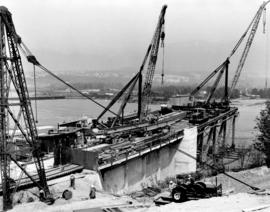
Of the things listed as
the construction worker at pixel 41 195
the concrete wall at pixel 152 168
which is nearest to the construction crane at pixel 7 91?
the construction worker at pixel 41 195

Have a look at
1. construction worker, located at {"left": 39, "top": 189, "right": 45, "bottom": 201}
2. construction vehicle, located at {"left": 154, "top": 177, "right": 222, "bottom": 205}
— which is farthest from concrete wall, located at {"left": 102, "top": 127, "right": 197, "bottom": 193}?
construction vehicle, located at {"left": 154, "top": 177, "right": 222, "bottom": 205}

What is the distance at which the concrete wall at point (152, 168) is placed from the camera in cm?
3234

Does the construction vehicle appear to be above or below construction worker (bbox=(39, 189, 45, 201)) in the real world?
above

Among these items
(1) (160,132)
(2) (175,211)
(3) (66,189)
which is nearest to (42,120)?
(1) (160,132)

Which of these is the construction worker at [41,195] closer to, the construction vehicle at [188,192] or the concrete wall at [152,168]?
the concrete wall at [152,168]

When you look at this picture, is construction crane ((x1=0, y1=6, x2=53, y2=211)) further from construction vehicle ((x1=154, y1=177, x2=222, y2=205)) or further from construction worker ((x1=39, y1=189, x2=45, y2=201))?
construction vehicle ((x1=154, y1=177, x2=222, y2=205))

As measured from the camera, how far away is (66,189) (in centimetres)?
2619

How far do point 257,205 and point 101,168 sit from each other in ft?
45.4

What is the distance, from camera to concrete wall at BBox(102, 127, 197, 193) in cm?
3234

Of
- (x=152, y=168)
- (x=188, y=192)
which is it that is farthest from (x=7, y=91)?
(x=152, y=168)

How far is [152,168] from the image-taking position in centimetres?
3953

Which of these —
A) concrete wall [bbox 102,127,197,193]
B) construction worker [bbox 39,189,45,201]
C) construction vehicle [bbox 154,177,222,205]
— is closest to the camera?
construction vehicle [bbox 154,177,222,205]

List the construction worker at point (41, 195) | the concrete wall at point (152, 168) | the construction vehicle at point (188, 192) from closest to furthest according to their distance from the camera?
the construction vehicle at point (188, 192) → the construction worker at point (41, 195) → the concrete wall at point (152, 168)

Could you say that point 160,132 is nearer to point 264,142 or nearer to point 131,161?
point 131,161
